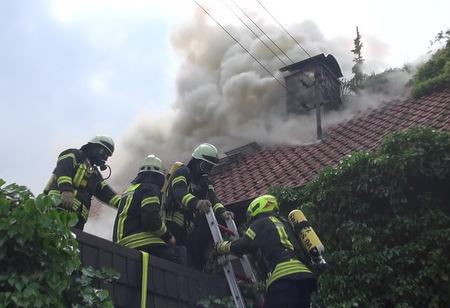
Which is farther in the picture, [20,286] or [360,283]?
[360,283]

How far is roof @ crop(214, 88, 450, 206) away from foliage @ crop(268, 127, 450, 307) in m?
1.28

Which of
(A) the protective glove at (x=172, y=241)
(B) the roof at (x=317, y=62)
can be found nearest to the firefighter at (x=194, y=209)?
(A) the protective glove at (x=172, y=241)

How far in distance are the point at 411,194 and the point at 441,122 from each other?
207cm

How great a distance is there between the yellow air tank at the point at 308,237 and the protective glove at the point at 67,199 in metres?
2.01

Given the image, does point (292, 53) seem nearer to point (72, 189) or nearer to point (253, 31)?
point (253, 31)

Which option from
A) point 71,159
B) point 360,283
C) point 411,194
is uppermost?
point 71,159


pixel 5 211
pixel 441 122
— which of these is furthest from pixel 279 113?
pixel 5 211

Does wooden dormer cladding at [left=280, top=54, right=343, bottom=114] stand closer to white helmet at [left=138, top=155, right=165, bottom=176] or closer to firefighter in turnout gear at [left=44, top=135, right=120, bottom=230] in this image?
firefighter in turnout gear at [left=44, top=135, right=120, bottom=230]

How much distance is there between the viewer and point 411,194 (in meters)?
6.81

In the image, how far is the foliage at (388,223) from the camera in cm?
621

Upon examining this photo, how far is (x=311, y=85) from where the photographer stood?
12906 millimetres

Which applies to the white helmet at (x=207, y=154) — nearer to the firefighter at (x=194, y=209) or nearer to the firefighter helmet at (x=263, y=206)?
the firefighter at (x=194, y=209)

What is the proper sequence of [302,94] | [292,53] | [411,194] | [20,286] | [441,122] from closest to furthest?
[20,286], [411,194], [441,122], [302,94], [292,53]

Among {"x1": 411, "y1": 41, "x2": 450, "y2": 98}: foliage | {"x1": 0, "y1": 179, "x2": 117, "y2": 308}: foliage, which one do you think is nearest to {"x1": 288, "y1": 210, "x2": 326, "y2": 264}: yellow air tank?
{"x1": 0, "y1": 179, "x2": 117, "y2": 308}: foliage
